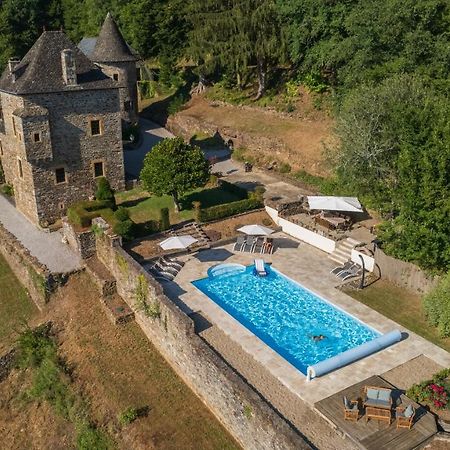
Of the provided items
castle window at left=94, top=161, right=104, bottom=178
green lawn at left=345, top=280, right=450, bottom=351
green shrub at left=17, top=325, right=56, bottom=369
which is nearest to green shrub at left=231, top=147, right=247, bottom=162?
castle window at left=94, top=161, right=104, bottom=178

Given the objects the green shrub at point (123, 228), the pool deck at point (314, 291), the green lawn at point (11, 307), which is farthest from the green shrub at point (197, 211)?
the green lawn at point (11, 307)

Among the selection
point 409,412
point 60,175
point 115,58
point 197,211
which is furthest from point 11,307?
point 115,58

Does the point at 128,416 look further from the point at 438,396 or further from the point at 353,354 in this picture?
the point at 438,396

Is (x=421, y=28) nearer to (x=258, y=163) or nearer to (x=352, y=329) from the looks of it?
(x=258, y=163)

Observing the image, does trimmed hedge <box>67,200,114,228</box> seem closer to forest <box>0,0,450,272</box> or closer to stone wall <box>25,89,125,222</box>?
stone wall <box>25,89,125,222</box>

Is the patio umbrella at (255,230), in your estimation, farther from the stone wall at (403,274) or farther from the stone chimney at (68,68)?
the stone chimney at (68,68)

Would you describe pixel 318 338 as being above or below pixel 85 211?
below
